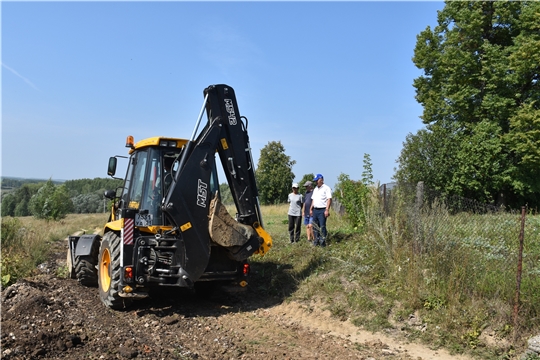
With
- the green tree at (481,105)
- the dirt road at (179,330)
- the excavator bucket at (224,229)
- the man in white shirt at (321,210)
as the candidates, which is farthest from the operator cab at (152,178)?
the green tree at (481,105)

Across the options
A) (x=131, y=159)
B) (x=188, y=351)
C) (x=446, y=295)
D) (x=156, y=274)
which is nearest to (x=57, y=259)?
(x=131, y=159)

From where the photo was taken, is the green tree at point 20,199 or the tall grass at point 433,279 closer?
the tall grass at point 433,279

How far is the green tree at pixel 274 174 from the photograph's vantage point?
43281mm

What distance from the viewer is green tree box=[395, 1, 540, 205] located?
854 inches

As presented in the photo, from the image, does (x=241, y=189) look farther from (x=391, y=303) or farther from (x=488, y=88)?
(x=488, y=88)

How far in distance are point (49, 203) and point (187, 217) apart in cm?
2410

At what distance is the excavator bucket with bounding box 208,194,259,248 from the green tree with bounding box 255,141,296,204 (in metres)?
35.1

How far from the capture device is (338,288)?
7895 mm

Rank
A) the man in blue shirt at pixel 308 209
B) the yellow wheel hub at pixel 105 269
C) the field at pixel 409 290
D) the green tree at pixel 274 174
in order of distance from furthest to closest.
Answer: the green tree at pixel 274 174, the man in blue shirt at pixel 308 209, the yellow wheel hub at pixel 105 269, the field at pixel 409 290

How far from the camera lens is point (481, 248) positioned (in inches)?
285

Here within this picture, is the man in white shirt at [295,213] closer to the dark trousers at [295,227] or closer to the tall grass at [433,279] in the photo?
the dark trousers at [295,227]

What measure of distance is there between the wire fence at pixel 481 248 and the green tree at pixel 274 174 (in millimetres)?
34486

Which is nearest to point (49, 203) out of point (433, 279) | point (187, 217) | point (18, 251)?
point (18, 251)

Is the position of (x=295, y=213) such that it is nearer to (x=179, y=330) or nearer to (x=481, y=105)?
(x=179, y=330)
